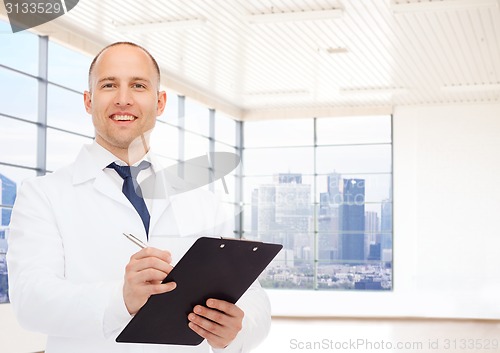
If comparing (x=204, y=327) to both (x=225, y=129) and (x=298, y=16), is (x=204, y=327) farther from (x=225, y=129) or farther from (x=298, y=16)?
(x=225, y=129)

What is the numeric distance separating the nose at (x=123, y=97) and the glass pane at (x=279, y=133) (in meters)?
17.6

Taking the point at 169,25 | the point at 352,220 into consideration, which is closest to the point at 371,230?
the point at 352,220

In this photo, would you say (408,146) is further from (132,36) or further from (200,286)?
(200,286)

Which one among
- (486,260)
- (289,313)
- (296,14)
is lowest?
(289,313)

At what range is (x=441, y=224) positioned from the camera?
1784 cm

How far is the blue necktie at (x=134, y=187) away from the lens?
1.69 m

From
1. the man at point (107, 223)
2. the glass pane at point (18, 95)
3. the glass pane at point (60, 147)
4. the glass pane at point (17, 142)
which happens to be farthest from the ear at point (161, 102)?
the glass pane at point (60, 147)

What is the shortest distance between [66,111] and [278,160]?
7957 mm

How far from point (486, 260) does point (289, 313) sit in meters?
4.61

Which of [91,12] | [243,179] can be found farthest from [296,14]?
[243,179]

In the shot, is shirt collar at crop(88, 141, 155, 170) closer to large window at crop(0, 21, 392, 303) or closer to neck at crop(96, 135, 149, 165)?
neck at crop(96, 135, 149, 165)

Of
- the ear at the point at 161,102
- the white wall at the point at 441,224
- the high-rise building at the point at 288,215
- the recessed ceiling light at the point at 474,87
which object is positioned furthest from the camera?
the high-rise building at the point at 288,215

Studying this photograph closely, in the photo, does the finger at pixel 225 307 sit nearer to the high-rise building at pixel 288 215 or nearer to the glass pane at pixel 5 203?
the glass pane at pixel 5 203

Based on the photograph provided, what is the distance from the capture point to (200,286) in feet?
4.76
